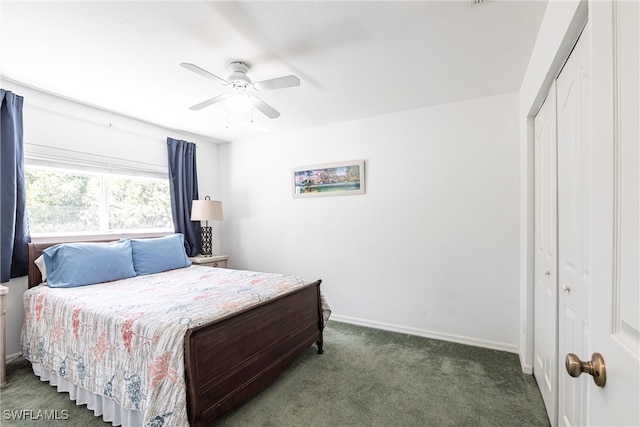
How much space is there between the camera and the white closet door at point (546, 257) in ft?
5.54

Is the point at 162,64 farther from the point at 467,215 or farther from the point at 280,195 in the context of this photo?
the point at 467,215

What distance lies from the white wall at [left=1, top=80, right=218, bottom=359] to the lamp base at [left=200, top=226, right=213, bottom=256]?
3.17 ft

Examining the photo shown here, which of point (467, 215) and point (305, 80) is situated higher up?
point (305, 80)

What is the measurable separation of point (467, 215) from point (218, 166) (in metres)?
3.59

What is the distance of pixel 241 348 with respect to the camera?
1938 millimetres

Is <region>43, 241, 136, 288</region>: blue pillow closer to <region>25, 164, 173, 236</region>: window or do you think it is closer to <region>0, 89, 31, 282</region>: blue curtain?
<region>0, 89, 31, 282</region>: blue curtain

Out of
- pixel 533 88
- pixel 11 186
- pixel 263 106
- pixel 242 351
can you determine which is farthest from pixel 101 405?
pixel 533 88

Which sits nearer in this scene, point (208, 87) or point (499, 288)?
point (208, 87)

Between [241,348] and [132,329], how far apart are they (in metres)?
0.65

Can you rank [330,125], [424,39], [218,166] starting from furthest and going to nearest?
[218,166]
[330,125]
[424,39]

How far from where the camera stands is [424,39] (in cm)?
197

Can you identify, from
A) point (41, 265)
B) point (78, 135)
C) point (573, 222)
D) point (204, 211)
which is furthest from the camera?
point (204, 211)

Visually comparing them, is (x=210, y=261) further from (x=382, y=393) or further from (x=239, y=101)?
(x=382, y=393)

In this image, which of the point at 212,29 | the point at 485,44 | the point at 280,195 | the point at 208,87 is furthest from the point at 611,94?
the point at 280,195
